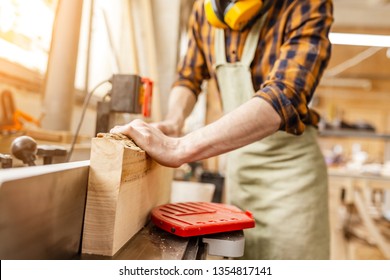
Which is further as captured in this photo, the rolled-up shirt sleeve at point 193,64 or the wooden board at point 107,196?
the rolled-up shirt sleeve at point 193,64

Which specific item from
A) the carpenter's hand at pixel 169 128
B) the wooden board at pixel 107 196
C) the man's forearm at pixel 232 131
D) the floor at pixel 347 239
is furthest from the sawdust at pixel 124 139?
the floor at pixel 347 239

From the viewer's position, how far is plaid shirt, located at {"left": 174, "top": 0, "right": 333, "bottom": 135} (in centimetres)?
81

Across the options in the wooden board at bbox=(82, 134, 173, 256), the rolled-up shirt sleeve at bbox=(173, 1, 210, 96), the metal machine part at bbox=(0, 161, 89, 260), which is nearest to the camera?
the metal machine part at bbox=(0, 161, 89, 260)

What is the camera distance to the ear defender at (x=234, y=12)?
97cm

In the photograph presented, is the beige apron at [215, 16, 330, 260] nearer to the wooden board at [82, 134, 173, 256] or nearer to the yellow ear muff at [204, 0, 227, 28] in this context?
the yellow ear muff at [204, 0, 227, 28]

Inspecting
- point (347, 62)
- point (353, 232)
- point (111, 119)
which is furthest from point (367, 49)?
point (111, 119)

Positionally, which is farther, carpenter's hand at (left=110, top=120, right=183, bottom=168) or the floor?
the floor

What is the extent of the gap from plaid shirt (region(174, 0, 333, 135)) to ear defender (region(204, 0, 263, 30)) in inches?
2.8

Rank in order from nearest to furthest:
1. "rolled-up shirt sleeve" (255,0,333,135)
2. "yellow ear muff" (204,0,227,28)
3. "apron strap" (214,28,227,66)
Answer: "rolled-up shirt sleeve" (255,0,333,135), "yellow ear muff" (204,0,227,28), "apron strap" (214,28,227,66)

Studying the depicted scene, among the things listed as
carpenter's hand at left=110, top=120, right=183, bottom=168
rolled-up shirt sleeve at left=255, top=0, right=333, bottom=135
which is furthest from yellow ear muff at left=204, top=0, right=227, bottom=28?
carpenter's hand at left=110, top=120, right=183, bottom=168

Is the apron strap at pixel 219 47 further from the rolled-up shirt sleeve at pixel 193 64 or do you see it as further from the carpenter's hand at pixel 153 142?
the carpenter's hand at pixel 153 142

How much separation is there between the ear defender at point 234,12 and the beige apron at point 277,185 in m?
0.07

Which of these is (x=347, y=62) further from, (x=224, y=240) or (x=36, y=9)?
(x=224, y=240)

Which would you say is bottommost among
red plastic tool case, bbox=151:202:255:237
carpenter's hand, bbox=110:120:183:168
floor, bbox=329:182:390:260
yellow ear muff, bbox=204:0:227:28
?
floor, bbox=329:182:390:260
